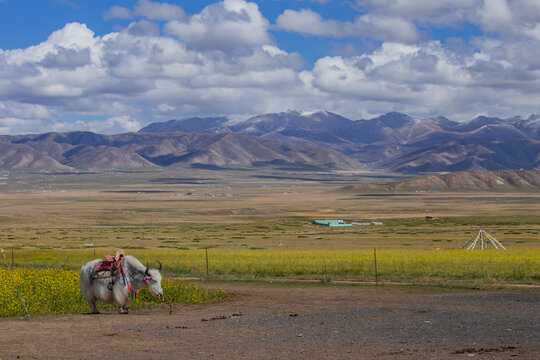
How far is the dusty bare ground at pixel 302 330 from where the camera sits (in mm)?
15984

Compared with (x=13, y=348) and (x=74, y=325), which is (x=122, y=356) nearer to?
(x=13, y=348)

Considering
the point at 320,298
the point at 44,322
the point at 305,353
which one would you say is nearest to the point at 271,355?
the point at 305,353

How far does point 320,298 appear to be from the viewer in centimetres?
2659

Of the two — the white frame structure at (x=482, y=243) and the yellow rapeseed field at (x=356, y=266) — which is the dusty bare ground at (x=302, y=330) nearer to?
the yellow rapeseed field at (x=356, y=266)

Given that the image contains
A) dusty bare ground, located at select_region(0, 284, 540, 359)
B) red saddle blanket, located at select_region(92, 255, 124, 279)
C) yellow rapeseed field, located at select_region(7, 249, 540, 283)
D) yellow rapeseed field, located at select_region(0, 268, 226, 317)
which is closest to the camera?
dusty bare ground, located at select_region(0, 284, 540, 359)

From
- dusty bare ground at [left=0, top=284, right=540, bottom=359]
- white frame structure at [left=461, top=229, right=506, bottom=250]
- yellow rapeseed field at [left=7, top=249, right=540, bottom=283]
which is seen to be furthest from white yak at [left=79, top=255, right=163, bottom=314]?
white frame structure at [left=461, top=229, right=506, bottom=250]

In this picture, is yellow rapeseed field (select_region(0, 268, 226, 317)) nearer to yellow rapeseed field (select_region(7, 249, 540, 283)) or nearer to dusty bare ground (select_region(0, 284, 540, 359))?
dusty bare ground (select_region(0, 284, 540, 359))

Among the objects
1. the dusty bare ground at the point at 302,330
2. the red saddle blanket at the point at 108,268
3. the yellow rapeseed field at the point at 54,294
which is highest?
the red saddle blanket at the point at 108,268

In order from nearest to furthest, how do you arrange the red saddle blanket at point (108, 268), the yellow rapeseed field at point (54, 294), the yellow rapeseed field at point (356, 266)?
the red saddle blanket at point (108, 268) → the yellow rapeseed field at point (54, 294) → the yellow rapeseed field at point (356, 266)

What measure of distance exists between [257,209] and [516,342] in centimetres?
15151

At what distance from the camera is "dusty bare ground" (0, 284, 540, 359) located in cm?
1598

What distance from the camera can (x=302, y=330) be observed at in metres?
19.1

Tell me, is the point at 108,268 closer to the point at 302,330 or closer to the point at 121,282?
the point at 121,282

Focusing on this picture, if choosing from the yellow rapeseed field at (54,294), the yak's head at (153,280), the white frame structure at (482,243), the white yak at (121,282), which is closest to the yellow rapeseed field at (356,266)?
the yellow rapeseed field at (54,294)
